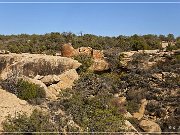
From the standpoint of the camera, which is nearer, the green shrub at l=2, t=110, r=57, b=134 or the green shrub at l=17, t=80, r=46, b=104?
the green shrub at l=2, t=110, r=57, b=134

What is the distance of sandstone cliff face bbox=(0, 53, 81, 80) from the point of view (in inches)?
782

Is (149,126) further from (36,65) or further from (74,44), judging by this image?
(74,44)

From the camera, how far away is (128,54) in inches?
929

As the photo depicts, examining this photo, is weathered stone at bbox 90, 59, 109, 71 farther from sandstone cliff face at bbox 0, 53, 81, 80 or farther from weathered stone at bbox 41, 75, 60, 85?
weathered stone at bbox 41, 75, 60, 85

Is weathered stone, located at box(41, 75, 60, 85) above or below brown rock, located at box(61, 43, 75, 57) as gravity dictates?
below

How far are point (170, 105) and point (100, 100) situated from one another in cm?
428

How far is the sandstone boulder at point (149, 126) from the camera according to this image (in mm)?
14188

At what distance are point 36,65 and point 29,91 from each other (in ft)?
18.3

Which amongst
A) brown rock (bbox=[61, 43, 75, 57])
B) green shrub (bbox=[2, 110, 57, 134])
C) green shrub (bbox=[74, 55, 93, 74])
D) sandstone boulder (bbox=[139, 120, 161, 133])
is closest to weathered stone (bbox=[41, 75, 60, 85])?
green shrub (bbox=[74, 55, 93, 74])

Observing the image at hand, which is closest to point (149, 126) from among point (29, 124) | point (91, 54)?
point (29, 124)

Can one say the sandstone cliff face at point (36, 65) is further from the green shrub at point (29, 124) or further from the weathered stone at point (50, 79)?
the green shrub at point (29, 124)

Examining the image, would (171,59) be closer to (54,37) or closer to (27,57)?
(27,57)

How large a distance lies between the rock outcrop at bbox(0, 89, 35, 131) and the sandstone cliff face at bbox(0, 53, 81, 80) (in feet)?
21.6

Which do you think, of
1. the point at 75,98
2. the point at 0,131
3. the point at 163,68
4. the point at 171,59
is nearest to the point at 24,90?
the point at 75,98
